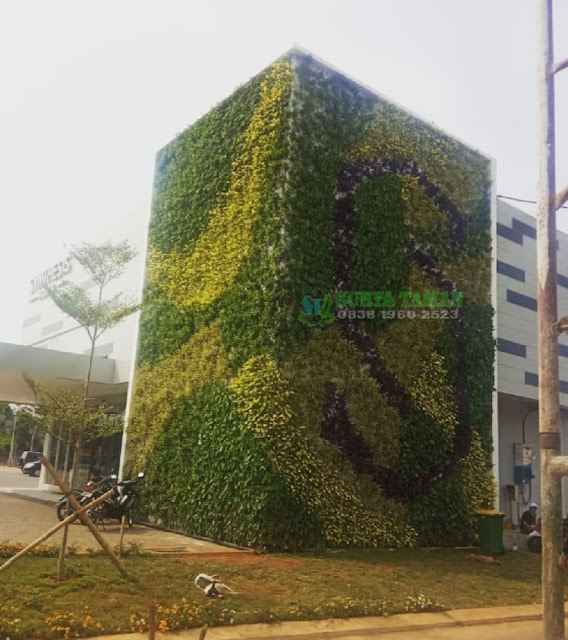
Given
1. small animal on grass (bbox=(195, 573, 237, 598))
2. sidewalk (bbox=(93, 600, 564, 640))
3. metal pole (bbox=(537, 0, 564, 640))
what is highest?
metal pole (bbox=(537, 0, 564, 640))

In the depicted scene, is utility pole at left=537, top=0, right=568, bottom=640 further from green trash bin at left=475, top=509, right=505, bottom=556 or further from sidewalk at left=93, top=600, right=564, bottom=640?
green trash bin at left=475, top=509, right=505, bottom=556

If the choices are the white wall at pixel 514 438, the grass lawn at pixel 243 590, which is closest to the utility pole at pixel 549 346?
the grass lawn at pixel 243 590

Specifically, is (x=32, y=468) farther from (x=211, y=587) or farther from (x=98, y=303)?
(x=211, y=587)

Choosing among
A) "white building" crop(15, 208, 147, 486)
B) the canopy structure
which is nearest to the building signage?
"white building" crop(15, 208, 147, 486)

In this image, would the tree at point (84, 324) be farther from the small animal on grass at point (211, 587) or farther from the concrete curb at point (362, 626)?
the concrete curb at point (362, 626)

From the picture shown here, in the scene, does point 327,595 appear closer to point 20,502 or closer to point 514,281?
point 20,502

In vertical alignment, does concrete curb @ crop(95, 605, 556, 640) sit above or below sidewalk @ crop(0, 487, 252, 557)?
below

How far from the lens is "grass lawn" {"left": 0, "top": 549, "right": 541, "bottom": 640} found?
226 inches

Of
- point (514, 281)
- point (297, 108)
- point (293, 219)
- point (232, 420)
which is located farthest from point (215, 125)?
point (514, 281)

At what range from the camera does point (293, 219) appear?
39.1ft

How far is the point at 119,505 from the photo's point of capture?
12.8m

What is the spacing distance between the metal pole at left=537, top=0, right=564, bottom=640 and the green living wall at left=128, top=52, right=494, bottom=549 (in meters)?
6.95

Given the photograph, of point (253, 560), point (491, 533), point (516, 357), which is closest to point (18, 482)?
point (516, 357)

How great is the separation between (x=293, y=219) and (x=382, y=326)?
112 inches
